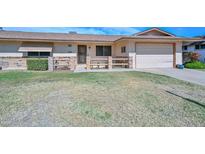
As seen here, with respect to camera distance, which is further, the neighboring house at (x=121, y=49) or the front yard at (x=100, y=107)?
the neighboring house at (x=121, y=49)

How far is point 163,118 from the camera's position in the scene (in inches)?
222

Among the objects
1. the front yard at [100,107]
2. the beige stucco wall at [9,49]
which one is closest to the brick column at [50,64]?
the beige stucco wall at [9,49]

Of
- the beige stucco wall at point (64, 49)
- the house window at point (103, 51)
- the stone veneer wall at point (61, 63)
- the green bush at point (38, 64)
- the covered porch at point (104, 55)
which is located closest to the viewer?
the green bush at point (38, 64)

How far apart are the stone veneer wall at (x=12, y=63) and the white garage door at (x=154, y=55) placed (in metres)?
9.92

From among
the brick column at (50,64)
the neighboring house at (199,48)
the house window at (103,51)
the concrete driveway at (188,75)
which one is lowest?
the concrete driveway at (188,75)

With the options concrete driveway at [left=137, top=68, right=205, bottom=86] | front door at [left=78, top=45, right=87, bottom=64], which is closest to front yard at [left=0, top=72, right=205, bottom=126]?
concrete driveway at [left=137, top=68, right=205, bottom=86]

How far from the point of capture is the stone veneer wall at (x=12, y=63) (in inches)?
704

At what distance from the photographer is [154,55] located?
1884 cm

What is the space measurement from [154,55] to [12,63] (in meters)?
12.4

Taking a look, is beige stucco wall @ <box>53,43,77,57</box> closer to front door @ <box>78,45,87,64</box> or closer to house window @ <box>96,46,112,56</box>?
front door @ <box>78,45,87,64</box>

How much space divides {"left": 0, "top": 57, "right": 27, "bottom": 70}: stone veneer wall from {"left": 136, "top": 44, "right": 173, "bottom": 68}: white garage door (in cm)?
992

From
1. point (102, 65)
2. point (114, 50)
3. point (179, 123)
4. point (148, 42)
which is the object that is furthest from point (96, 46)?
point (179, 123)

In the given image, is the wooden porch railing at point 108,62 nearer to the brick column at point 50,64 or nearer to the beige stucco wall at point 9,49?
the brick column at point 50,64

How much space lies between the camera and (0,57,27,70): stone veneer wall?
1789cm
